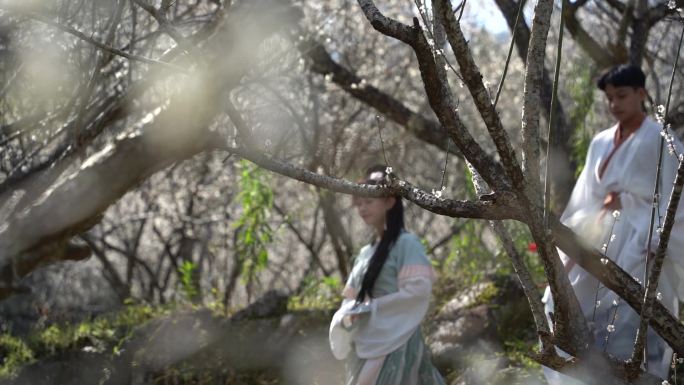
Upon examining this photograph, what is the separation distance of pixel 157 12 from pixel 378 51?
8578 mm

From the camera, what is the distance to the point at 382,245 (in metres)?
4.41

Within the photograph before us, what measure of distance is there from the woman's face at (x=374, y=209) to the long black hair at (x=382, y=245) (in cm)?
3

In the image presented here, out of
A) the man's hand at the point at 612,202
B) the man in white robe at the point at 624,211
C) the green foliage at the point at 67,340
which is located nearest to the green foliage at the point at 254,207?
the green foliage at the point at 67,340

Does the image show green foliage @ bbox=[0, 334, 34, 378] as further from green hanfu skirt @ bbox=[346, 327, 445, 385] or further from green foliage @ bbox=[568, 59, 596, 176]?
green foliage @ bbox=[568, 59, 596, 176]

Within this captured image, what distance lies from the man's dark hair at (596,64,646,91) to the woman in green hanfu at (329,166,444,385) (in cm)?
115

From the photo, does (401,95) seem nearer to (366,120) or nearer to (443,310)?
(366,120)

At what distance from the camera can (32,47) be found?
524 cm

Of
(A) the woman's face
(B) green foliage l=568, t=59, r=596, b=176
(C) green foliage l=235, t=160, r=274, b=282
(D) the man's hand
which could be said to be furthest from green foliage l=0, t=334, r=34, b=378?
(D) the man's hand

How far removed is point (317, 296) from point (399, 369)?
372cm

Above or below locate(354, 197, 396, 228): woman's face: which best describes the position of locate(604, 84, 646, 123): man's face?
above

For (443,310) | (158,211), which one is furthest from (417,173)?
(443,310)

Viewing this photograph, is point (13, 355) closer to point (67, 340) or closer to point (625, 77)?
point (67, 340)


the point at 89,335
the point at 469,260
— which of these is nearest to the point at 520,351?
the point at 469,260

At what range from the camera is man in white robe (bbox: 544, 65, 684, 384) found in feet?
12.6
